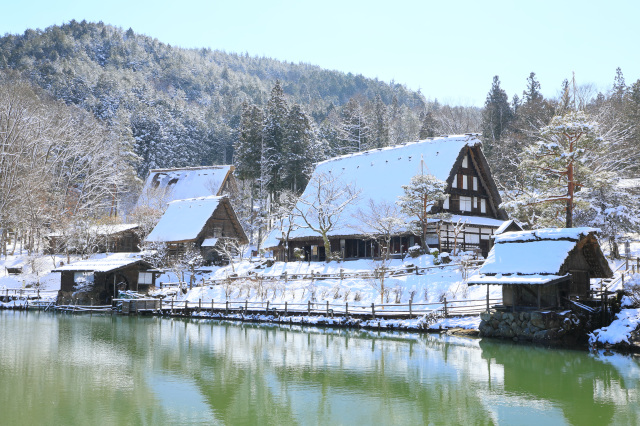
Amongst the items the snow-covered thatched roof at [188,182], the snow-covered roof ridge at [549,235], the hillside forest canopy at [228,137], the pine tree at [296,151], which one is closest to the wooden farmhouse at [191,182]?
the snow-covered thatched roof at [188,182]

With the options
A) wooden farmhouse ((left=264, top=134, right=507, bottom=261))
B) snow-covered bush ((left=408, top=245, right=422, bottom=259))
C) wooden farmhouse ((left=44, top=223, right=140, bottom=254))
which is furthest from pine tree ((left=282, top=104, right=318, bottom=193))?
snow-covered bush ((left=408, top=245, right=422, bottom=259))

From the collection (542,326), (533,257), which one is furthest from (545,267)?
(542,326)

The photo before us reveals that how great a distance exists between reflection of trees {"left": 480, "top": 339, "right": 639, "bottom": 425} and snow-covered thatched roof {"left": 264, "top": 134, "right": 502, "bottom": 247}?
20287 mm

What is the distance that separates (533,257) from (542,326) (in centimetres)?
286

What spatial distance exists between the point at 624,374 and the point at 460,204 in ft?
83.6

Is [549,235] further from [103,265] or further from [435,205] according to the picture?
[103,265]

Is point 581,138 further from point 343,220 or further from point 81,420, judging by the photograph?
point 81,420

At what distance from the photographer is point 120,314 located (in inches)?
1437

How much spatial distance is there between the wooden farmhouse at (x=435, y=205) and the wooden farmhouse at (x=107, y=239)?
15.0 m

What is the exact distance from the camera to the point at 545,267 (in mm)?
22453

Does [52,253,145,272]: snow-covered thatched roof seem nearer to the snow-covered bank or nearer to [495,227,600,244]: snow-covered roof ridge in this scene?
the snow-covered bank

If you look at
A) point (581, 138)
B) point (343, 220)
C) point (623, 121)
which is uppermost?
point (623, 121)

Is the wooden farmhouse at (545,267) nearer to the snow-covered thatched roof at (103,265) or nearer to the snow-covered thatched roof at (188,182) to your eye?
the snow-covered thatched roof at (103,265)

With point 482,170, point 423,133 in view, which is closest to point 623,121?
point 482,170
